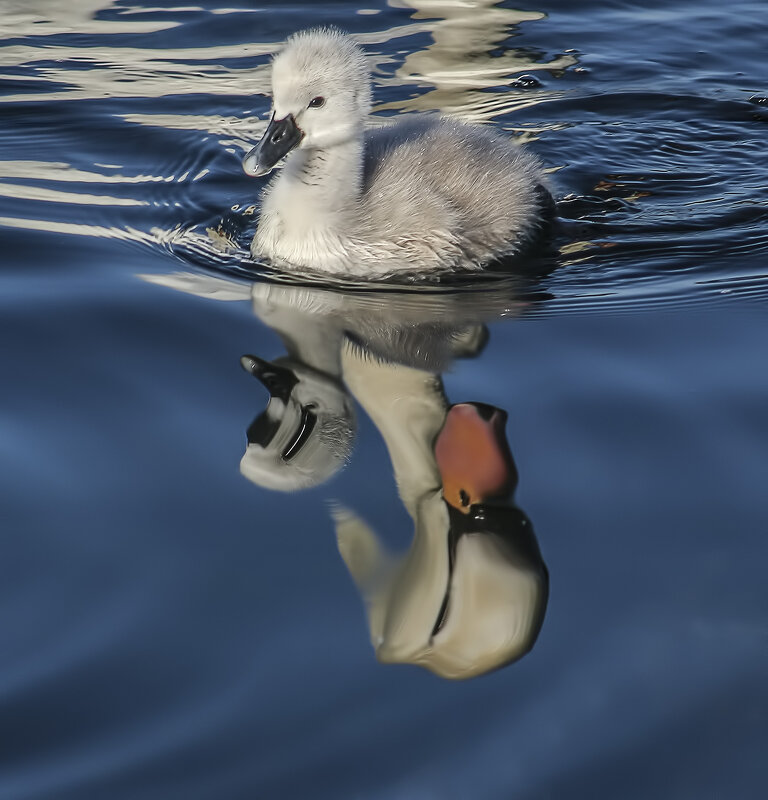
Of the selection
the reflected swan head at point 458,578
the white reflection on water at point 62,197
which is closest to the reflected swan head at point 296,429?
the reflected swan head at point 458,578

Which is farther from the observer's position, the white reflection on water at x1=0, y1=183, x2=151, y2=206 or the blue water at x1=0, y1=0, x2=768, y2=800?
the white reflection on water at x1=0, y1=183, x2=151, y2=206

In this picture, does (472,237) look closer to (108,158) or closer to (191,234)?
(191,234)

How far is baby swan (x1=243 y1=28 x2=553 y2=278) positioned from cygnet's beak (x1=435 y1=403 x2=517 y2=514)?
133cm

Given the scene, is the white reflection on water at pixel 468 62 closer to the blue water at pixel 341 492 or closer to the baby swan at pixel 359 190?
the blue water at pixel 341 492

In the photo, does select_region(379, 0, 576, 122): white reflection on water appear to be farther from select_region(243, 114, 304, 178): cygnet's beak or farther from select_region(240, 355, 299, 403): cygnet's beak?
select_region(240, 355, 299, 403): cygnet's beak

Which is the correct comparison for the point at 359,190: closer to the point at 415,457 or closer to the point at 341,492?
the point at 415,457

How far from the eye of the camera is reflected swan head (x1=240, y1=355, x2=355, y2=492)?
2.94 m

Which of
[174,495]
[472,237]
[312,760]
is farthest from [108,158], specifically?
[312,760]

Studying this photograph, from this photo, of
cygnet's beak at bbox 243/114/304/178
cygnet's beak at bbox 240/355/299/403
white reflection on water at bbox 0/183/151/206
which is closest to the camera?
cygnet's beak at bbox 240/355/299/403

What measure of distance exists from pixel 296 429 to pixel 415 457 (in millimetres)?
331

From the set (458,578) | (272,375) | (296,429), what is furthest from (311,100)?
(458,578)

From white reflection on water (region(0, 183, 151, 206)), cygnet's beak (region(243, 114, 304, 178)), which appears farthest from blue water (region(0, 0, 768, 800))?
cygnet's beak (region(243, 114, 304, 178))

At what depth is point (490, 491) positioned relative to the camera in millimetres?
2836

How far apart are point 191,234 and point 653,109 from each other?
273cm
